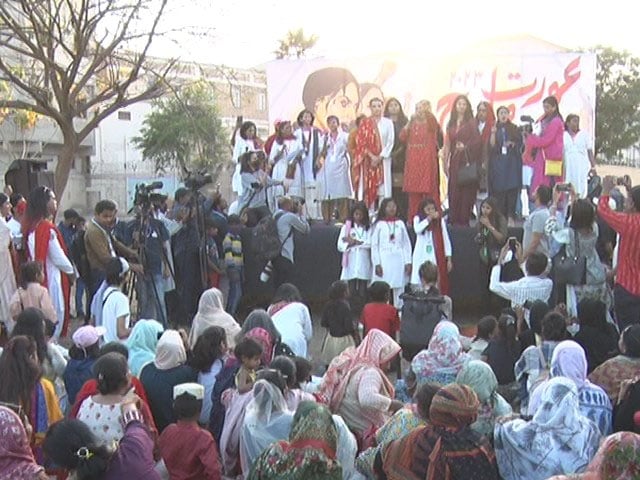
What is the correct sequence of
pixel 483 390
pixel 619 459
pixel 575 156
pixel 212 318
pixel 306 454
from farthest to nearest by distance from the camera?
pixel 575 156, pixel 212 318, pixel 483 390, pixel 306 454, pixel 619 459

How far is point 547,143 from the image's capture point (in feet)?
37.7

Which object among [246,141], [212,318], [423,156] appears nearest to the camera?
[212,318]

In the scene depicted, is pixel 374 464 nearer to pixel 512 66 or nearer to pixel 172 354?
pixel 172 354

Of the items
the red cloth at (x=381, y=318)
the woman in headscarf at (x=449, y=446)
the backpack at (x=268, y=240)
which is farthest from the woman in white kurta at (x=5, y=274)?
the woman in headscarf at (x=449, y=446)

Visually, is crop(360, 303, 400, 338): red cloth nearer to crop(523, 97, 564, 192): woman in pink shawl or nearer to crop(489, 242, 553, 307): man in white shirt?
crop(489, 242, 553, 307): man in white shirt

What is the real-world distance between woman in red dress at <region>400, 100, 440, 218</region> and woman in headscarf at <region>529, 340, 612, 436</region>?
5970mm

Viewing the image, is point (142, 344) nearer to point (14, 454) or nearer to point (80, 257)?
point (14, 454)

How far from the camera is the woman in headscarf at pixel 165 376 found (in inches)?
220

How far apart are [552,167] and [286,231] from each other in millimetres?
3914

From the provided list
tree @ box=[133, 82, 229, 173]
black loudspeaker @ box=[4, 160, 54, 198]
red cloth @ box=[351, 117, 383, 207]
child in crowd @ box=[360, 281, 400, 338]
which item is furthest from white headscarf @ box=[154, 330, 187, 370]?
tree @ box=[133, 82, 229, 173]

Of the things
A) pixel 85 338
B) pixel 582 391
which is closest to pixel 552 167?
pixel 582 391

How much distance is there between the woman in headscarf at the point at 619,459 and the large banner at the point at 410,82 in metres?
17.1

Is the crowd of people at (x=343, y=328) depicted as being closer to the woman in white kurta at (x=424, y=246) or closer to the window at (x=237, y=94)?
the woman in white kurta at (x=424, y=246)

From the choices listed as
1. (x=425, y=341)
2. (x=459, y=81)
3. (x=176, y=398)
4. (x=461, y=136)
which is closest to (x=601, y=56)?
(x=459, y=81)
